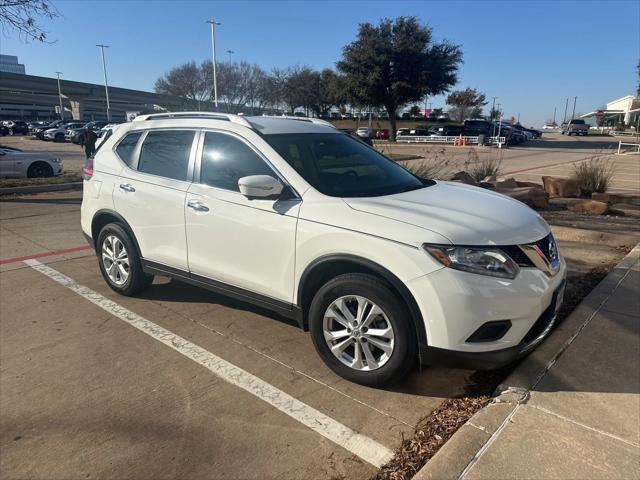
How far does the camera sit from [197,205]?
3.99 metres

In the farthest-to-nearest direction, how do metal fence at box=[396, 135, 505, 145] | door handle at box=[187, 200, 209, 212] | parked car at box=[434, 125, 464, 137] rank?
parked car at box=[434, 125, 464, 137] → metal fence at box=[396, 135, 505, 145] → door handle at box=[187, 200, 209, 212]

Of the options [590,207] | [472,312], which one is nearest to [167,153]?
[472,312]

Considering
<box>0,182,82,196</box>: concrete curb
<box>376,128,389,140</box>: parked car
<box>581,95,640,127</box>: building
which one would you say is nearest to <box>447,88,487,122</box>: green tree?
<box>581,95,640,127</box>: building

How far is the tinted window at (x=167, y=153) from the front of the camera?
4.26 metres

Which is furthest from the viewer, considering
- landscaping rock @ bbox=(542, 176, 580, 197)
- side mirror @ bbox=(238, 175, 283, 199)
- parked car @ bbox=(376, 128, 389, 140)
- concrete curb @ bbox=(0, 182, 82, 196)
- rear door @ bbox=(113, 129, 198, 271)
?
parked car @ bbox=(376, 128, 389, 140)

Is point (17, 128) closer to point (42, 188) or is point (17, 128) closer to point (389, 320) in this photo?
point (42, 188)

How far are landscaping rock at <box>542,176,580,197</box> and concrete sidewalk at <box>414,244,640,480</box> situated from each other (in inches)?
280

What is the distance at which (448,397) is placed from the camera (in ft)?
10.5

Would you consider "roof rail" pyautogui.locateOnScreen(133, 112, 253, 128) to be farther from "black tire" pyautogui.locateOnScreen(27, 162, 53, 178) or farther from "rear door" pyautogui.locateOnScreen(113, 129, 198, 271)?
"black tire" pyautogui.locateOnScreen(27, 162, 53, 178)

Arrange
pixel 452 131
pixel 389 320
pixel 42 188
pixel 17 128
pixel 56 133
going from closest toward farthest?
pixel 389 320
pixel 42 188
pixel 56 133
pixel 452 131
pixel 17 128

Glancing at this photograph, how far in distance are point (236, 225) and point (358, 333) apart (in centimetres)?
127

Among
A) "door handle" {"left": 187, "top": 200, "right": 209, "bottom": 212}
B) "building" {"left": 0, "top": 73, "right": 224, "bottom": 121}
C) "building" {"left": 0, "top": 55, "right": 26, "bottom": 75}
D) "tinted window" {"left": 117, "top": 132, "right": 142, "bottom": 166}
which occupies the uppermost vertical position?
"building" {"left": 0, "top": 55, "right": 26, "bottom": 75}

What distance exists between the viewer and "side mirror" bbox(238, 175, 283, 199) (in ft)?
11.0

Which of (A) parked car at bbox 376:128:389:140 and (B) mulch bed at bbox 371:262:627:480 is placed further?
(A) parked car at bbox 376:128:389:140
